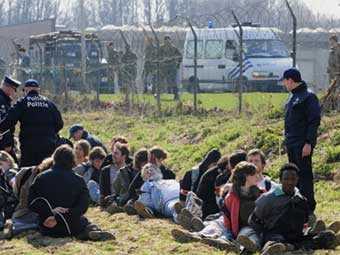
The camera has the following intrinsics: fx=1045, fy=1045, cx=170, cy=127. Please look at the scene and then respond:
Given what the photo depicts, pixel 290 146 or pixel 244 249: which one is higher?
pixel 290 146

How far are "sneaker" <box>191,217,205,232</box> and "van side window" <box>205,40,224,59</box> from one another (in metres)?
19.7

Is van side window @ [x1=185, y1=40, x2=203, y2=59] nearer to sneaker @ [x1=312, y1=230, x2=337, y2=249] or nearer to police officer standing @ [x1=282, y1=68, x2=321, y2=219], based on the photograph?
police officer standing @ [x1=282, y1=68, x2=321, y2=219]

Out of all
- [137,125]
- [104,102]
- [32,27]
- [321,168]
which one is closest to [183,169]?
[321,168]

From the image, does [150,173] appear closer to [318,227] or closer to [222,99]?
[318,227]

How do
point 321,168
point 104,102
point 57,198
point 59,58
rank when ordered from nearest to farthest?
point 57,198 < point 321,168 < point 104,102 < point 59,58

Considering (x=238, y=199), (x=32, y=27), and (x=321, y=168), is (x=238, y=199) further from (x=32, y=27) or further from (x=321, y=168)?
(x=32, y=27)

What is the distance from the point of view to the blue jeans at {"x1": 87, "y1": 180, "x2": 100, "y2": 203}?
1569cm

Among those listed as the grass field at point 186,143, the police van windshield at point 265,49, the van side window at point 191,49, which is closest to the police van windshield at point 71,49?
the van side window at point 191,49

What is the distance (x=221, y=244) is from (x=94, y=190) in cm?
464

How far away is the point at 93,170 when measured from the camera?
1603 centimetres

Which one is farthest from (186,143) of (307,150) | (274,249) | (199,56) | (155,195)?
(199,56)

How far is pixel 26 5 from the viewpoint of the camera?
4402 inches

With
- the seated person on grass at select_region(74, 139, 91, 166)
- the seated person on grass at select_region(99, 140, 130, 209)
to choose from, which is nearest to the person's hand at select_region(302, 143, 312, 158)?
the seated person on grass at select_region(99, 140, 130, 209)

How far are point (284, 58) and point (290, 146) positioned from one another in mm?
18973
